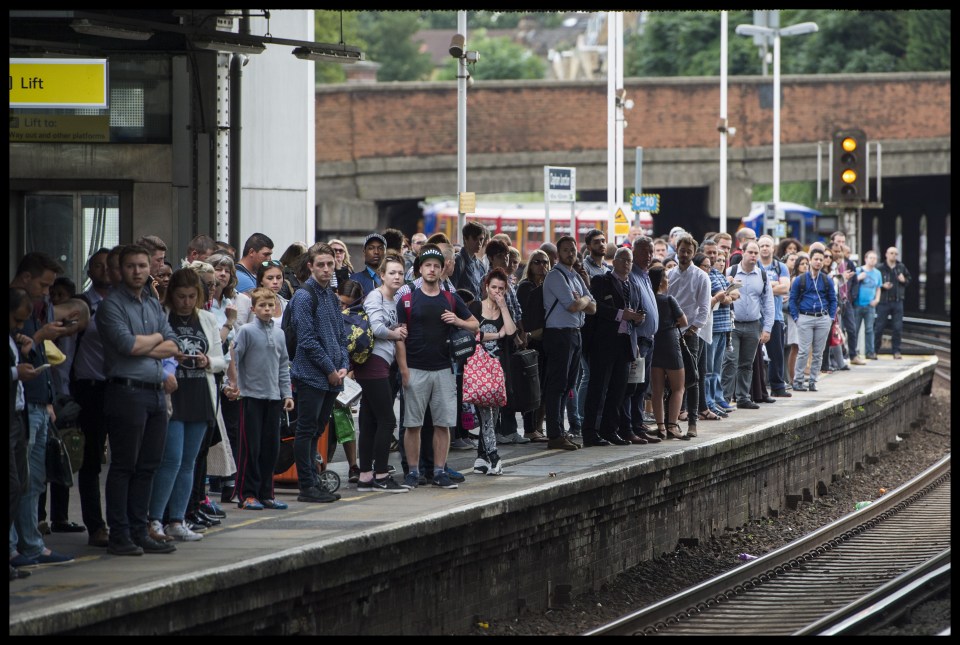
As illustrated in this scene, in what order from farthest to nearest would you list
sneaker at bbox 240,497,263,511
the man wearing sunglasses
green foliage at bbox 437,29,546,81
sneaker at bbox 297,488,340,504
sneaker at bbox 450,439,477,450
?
green foliage at bbox 437,29,546,81, sneaker at bbox 450,439,477,450, the man wearing sunglasses, sneaker at bbox 297,488,340,504, sneaker at bbox 240,497,263,511

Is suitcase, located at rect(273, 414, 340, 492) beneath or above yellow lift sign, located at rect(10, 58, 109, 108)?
beneath

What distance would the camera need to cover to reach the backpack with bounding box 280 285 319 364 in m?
11.3

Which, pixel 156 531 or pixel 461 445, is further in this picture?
pixel 461 445

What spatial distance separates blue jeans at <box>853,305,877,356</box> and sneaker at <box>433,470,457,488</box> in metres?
14.8

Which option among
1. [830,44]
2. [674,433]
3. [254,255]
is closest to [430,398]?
[254,255]

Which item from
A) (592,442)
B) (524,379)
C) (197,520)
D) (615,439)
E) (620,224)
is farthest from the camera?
(620,224)

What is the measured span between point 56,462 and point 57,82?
4971 millimetres

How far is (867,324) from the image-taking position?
86.5 ft

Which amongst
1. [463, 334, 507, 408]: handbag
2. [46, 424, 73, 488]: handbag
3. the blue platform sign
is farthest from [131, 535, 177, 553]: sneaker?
the blue platform sign

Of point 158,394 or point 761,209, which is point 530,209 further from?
point 158,394

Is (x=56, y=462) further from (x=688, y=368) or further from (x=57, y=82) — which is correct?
(x=688, y=368)

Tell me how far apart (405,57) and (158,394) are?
9703 centimetres

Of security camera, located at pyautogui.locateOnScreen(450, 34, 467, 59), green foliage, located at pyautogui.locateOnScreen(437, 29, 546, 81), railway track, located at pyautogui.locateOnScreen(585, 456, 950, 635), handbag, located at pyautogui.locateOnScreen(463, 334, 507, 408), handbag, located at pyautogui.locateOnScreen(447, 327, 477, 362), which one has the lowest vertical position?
railway track, located at pyautogui.locateOnScreen(585, 456, 950, 635)

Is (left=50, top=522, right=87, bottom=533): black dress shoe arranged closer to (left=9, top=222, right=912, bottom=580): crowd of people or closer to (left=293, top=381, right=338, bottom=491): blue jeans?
(left=9, top=222, right=912, bottom=580): crowd of people
